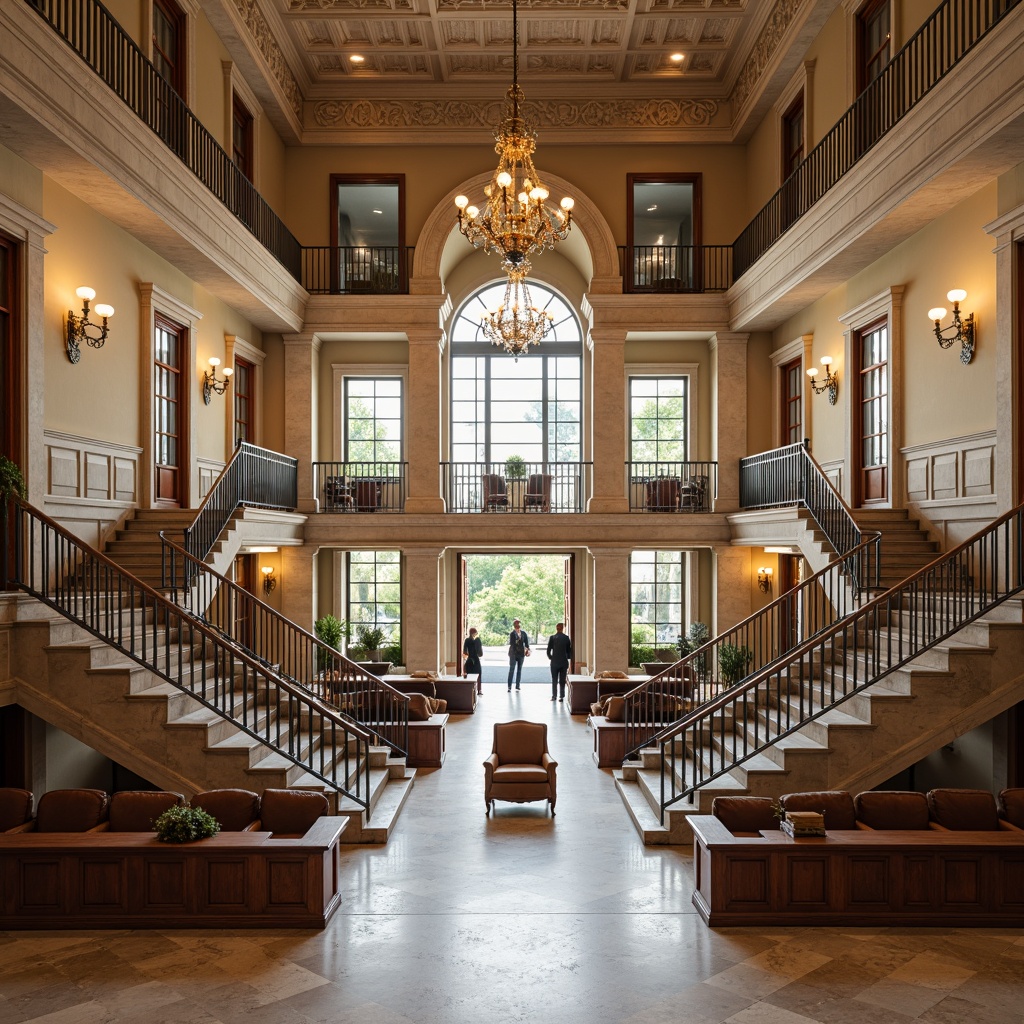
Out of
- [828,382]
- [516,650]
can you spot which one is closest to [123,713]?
[516,650]

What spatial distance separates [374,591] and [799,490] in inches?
363

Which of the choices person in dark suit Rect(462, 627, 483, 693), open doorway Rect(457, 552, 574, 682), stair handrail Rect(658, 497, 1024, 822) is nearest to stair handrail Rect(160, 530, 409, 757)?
stair handrail Rect(658, 497, 1024, 822)

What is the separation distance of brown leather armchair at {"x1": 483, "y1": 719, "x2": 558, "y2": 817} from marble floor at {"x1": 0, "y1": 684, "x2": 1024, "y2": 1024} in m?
1.70

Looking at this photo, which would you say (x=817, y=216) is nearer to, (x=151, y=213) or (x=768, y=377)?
(x=768, y=377)

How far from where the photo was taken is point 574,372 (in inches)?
790

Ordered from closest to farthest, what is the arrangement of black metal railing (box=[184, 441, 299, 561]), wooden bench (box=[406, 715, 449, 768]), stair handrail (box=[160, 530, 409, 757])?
stair handrail (box=[160, 530, 409, 757]), black metal railing (box=[184, 441, 299, 561]), wooden bench (box=[406, 715, 449, 768])

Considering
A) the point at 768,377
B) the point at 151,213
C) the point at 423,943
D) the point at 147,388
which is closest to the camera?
the point at 423,943

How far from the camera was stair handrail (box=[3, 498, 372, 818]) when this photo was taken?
8.27m

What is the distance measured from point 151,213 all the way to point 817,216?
28.2 feet

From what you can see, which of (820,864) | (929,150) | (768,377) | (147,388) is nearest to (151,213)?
(147,388)

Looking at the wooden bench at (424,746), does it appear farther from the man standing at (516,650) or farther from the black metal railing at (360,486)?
the man standing at (516,650)

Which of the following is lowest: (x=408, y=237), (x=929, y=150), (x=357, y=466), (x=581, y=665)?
(x=581, y=665)

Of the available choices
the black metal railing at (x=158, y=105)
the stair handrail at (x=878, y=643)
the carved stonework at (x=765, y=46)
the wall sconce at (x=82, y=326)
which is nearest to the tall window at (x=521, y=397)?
the black metal railing at (x=158, y=105)

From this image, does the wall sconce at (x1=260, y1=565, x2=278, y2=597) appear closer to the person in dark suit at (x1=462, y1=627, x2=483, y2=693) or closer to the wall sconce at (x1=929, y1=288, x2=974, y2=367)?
the person in dark suit at (x1=462, y1=627, x2=483, y2=693)
